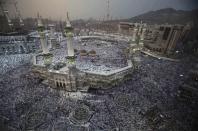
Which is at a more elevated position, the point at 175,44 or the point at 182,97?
the point at 175,44

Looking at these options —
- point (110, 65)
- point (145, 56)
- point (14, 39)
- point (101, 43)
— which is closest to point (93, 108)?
point (110, 65)

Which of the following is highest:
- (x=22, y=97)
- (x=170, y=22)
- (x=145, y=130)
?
(x=170, y=22)

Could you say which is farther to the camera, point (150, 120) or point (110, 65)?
point (110, 65)

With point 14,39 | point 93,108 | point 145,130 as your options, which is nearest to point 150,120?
point 145,130

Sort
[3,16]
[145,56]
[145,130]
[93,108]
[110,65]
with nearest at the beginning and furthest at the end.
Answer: [145,130], [93,108], [110,65], [145,56], [3,16]

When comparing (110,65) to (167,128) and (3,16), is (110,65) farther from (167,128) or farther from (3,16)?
(3,16)

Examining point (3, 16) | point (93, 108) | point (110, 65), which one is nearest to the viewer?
point (93, 108)

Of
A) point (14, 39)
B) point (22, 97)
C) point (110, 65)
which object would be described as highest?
point (14, 39)

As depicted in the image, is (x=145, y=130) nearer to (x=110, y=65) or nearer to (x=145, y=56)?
(x=110, y=65)

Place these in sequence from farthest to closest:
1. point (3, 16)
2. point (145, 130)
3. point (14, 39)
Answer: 1. point (3, 16)
2. point (14, 39)
3. point (145, 130)
